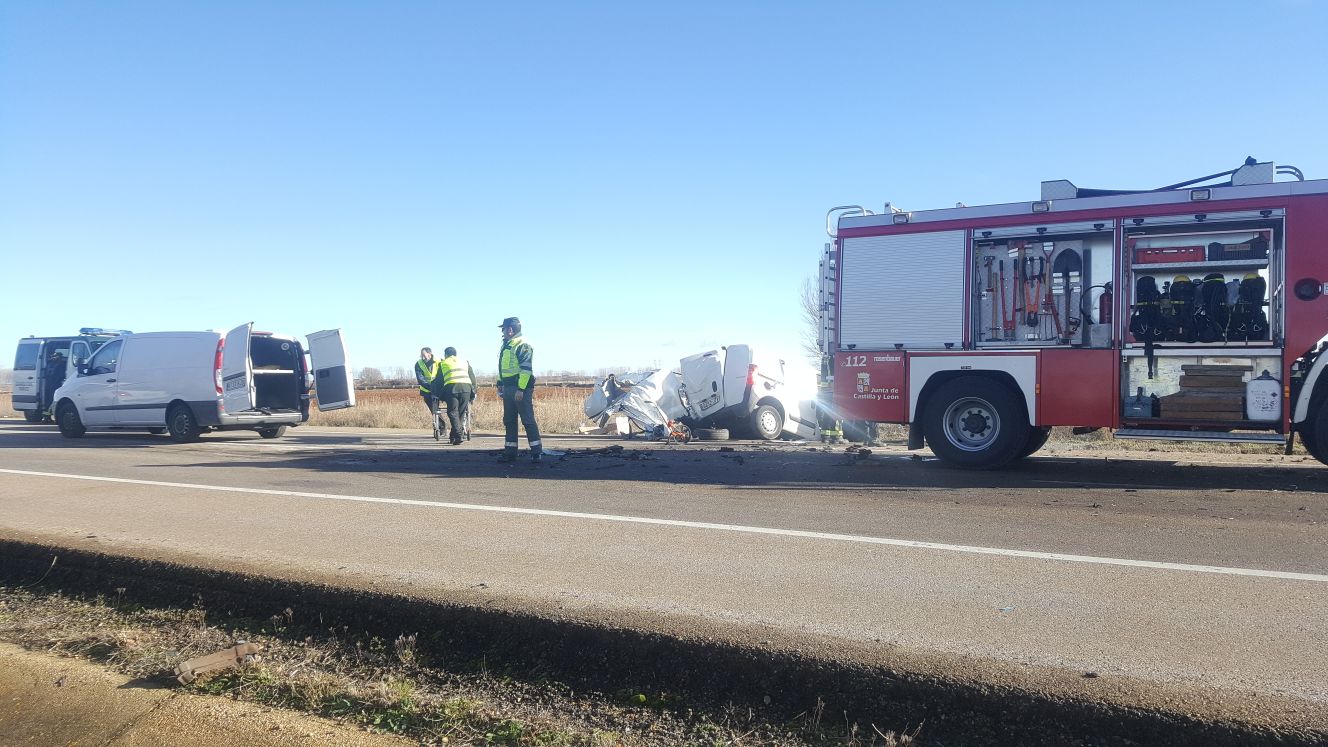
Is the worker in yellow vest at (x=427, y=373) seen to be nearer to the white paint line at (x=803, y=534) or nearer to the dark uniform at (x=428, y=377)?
the dark uniform at (x=428, y=377)

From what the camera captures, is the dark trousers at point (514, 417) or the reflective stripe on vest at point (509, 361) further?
the reflective stripe on vest at point (509, 361)

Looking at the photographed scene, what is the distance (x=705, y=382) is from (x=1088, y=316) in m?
7.90

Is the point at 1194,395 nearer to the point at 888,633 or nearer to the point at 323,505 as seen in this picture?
the point at 888,633

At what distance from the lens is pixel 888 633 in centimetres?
382

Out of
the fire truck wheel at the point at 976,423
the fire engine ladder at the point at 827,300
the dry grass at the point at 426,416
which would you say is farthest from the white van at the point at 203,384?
the fire truck wheel at the point at 976,423

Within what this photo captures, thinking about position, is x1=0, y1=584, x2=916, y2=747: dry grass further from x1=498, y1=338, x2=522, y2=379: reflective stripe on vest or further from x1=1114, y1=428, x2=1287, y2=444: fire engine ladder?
x1=1114, y1=428, x2=1287, y2=444: fire engine ladder

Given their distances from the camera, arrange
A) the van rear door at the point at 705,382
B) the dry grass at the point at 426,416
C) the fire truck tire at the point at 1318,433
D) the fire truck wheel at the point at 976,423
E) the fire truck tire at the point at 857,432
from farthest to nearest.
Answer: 1. the dry grass at the point at 426,416
2. the van rear door at the point at 705,382
3. the fire truck tire at the point at 857,432
4. the fire truck wheel at the point at 976,423
5. the fire truck tire at the point at 1318,433

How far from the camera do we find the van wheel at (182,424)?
15781mm

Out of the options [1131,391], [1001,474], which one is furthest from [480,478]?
[1131,391]

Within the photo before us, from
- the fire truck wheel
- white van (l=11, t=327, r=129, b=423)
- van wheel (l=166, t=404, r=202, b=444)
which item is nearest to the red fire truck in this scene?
the fire truck wheel

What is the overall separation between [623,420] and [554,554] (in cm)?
1239

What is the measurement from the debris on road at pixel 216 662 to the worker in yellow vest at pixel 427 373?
12.3 metres

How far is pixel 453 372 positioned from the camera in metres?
14.8

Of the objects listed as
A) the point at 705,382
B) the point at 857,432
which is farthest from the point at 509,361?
the point at 857,432
